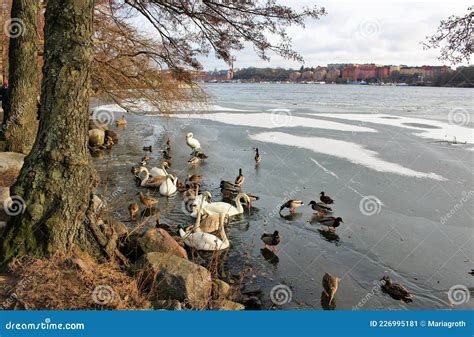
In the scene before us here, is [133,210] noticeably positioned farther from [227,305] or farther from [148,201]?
[227,305]

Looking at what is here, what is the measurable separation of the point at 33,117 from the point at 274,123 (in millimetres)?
17717

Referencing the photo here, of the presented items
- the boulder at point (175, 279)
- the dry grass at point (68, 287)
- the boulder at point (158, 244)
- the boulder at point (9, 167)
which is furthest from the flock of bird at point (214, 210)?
the boulder at point (9, 167)

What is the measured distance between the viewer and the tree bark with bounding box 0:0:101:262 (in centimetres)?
477

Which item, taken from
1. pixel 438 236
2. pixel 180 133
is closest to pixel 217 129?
pixel 180 133

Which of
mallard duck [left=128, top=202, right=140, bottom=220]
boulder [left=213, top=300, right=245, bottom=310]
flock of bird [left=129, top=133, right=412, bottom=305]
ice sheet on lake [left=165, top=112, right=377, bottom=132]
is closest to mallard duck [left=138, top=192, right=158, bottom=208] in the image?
flock of bird [left=129, top=133, right=412, bottom=305]

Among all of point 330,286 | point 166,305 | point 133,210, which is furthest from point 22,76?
point 330,286

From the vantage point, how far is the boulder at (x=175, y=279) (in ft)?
17.7

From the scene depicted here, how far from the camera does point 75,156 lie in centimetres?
494

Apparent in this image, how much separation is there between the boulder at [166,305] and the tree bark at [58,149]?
1.25 metres

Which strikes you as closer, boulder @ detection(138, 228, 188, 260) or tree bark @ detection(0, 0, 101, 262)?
tree bark @ detection(0, 0, 101, 262)

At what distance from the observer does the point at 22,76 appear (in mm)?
9586

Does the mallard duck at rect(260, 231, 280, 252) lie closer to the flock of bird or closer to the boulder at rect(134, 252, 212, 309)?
the flock of bird

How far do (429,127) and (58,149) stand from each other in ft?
75.1

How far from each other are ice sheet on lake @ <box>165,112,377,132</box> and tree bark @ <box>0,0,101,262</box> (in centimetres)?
1918
